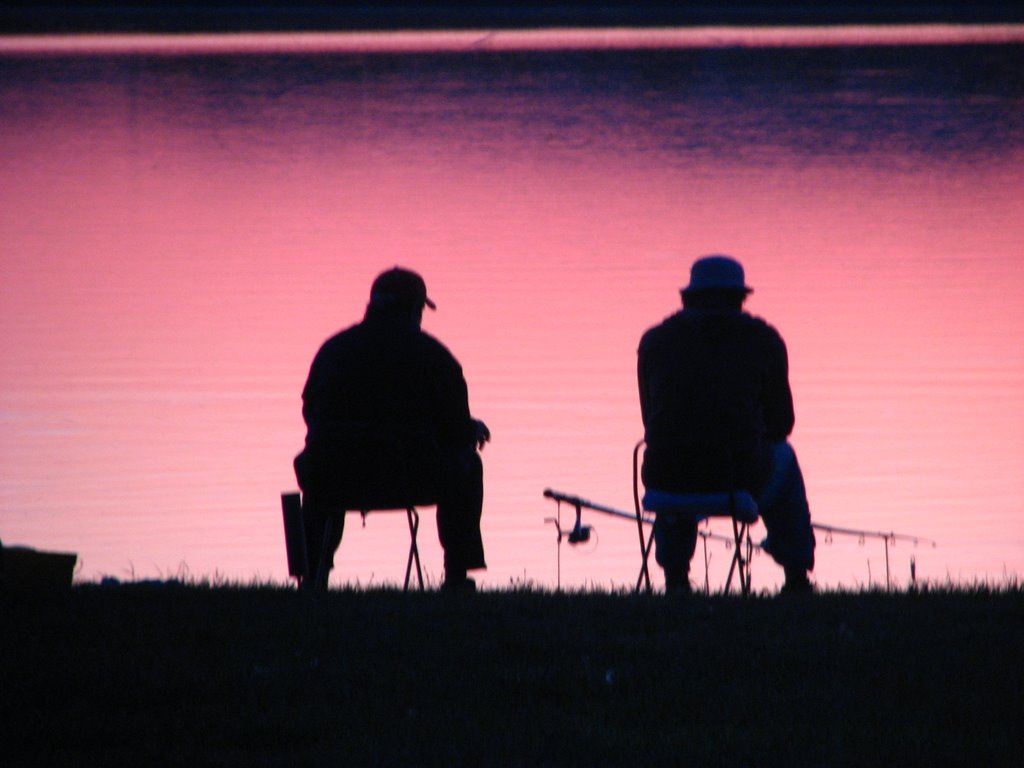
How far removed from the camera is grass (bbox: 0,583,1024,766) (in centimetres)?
290

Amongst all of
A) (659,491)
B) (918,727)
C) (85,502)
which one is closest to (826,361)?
(659,491)

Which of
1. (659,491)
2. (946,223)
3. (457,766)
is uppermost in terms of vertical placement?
(946,223)

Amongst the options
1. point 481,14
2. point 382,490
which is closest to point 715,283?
point 382,490

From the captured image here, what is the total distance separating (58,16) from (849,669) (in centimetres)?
544

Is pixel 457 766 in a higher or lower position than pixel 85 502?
lower

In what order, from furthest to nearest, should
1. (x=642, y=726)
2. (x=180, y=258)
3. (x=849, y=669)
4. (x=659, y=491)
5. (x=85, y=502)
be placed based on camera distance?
(x=180, y=258), (x=85, y=502), (x=659, y=491), (x=849, y=669), (x=642, y=726)

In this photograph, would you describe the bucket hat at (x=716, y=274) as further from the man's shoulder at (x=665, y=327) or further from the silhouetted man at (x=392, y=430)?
the silhouetted man at (x=392, y=430)

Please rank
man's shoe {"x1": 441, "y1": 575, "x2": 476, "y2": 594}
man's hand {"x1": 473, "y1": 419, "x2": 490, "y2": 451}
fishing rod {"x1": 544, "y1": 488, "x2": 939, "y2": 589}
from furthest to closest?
fishing rod {"x1": 544, "y1": 488, "x2": 939, "y2": 589}, man's hand {"x1": 473, "y1": 419, "x2": 490, "y2": 451}, man's shoe {"x1": 441, "y1": 575, "x2": 476, "y2": 594}

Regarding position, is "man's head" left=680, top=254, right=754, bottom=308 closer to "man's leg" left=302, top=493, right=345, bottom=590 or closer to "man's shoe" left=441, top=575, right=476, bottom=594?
"man's shoe" left=441, top=575, right=476, bottom=594

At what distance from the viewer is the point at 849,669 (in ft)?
11.1

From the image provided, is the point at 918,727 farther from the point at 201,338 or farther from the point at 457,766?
the point at 201,338

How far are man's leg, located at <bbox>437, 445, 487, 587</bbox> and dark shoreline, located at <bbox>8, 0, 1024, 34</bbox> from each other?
2969mm

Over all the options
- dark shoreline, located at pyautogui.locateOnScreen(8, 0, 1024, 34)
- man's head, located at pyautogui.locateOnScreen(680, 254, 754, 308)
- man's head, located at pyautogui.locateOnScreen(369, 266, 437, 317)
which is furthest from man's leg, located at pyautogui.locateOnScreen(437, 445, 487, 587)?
dark shoreline, located at pyautogui.locateOnScreen(8, 0, 1024, 34)

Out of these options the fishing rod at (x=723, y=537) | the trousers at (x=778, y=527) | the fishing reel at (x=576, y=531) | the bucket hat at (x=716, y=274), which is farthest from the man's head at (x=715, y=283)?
the fishing reel at (x=576, y=531)
